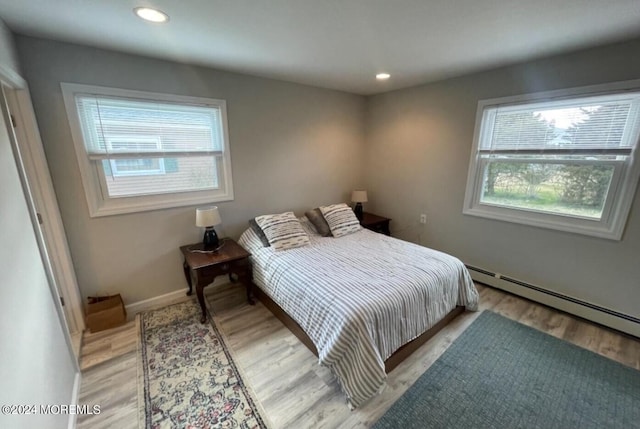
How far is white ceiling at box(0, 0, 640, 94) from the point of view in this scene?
1.45 m

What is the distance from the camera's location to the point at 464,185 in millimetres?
2963

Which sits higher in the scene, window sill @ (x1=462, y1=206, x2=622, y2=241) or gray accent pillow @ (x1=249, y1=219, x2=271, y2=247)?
window sill @ (x1=462, y1=206, x2=622, y2=241)

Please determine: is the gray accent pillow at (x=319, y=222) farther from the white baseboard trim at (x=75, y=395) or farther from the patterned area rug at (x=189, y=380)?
the white baseboard trim at (x=75, y=395)

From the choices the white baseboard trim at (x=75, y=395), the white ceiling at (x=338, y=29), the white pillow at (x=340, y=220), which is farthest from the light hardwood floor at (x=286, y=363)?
the white ceiling at (x=338, y=29)

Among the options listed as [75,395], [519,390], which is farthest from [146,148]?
[519,390]

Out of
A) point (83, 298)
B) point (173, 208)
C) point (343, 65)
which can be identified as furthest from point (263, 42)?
point (83, 298)

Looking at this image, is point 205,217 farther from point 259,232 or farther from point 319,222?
point 319,222

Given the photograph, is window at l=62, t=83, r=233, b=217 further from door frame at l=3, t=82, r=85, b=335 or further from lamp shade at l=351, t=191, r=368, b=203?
lamp shade at l=351, t=191, r=368, b=203

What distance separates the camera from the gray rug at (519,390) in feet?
4.89

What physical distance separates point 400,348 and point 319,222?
165 cm

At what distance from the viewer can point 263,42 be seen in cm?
193

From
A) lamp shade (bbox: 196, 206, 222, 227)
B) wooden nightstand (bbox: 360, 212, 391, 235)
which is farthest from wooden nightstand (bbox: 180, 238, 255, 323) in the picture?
wooden nightstand (bbox: 360, 212, 391, 235)

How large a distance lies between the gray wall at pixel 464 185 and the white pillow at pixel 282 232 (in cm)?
168

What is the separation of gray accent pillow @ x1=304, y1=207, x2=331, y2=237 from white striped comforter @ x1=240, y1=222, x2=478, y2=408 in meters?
0.33
